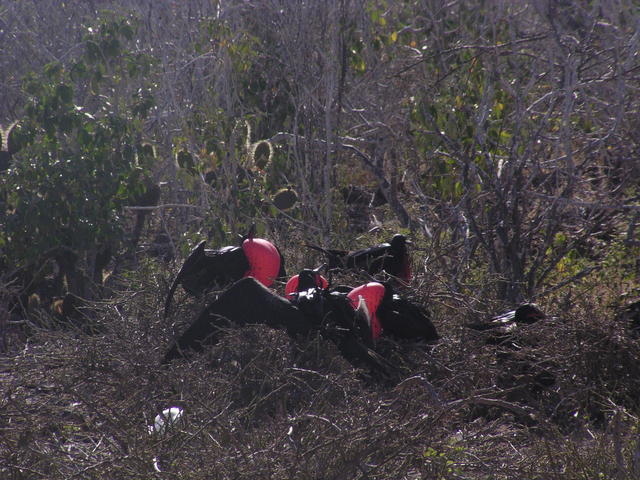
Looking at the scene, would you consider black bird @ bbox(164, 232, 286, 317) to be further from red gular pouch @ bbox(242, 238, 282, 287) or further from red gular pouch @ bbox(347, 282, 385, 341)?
red gular pouch @ bbox(347, 282, 385, 341)

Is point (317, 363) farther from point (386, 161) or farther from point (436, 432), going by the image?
point (386, 161)

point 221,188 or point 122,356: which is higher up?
point 122,356

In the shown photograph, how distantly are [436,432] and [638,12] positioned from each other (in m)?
3.07

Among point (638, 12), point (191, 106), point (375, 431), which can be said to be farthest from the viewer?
point (191, 106)

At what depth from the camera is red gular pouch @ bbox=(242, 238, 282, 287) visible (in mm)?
3762

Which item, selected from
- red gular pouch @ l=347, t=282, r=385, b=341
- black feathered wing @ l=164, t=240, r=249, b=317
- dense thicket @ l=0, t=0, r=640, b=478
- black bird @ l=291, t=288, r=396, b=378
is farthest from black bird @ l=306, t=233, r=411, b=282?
black bird @ l=291, t=288, r=396, b=378

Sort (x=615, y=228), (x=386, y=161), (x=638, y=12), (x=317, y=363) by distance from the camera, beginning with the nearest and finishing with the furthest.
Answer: (x=317, y=363)
(x=638, y=12)
(x=615, y=228)
(x=386, y=161)

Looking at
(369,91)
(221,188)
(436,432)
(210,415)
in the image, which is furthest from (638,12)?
(210,415)

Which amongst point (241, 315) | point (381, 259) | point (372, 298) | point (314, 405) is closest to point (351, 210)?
point (381, 259)

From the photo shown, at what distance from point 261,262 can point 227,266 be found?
144 millimetres

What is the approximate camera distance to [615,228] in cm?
547

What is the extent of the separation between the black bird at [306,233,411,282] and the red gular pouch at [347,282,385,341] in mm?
436

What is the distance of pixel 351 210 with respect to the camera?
6895 millimetres

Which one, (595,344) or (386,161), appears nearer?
(595,344)
